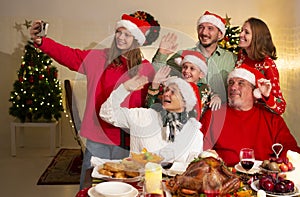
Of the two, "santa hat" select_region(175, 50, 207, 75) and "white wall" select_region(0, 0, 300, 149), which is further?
"white wall" select_region(0, 0, 300, 149)

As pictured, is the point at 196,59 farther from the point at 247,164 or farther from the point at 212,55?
the point at 247,164

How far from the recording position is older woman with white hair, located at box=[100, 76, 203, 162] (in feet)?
9.62

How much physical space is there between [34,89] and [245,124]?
354 cm

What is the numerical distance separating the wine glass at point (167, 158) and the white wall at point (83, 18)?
386cm

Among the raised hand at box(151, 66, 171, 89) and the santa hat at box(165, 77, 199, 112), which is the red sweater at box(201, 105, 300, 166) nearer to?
the santa hat at box(165, 77, 199, 112)

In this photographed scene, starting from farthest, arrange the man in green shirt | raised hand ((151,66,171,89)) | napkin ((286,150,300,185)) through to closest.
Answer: the man in green shirt, raised hand ((151,66,171,89)), napkin ((286,150,300,185))

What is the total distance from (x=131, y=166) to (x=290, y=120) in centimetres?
346

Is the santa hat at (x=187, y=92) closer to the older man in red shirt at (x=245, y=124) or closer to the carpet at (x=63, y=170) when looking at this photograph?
the older man in red shirt at (x=245, y=124)

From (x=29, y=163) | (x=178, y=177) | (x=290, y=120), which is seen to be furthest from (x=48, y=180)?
(x=178, y=177)

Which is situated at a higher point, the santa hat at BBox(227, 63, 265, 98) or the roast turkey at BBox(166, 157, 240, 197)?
the santa hat at BBox(227, 63, 265, 98)

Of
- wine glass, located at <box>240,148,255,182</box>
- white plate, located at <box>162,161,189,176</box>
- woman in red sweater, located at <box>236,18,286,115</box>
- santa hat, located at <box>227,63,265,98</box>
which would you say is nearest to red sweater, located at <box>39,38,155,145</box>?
santa hat, located at <box>227,63,265,98</box>

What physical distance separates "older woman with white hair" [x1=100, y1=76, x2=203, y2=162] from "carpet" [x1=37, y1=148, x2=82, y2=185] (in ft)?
6.85

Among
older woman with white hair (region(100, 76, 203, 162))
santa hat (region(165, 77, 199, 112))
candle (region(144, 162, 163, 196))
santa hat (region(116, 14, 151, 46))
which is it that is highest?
santa hat (region(116, 14, 151, 46))

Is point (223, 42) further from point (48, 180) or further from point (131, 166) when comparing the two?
point (131, 166)
